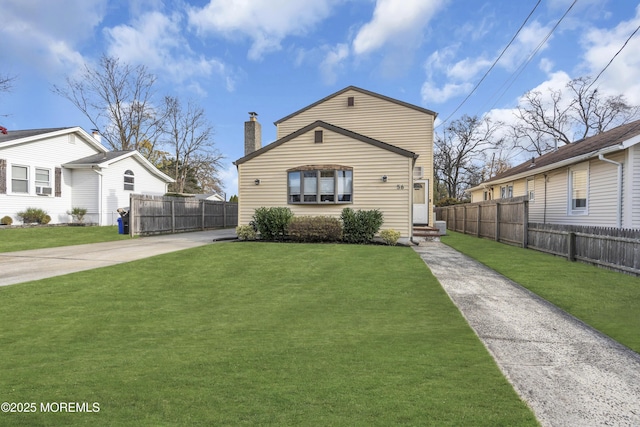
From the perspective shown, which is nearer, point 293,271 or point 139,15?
point 293,271

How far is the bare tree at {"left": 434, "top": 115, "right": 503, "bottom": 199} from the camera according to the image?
44.1m

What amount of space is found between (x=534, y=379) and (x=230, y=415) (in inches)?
110

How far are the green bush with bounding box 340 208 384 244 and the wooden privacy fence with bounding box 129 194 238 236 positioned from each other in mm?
9721

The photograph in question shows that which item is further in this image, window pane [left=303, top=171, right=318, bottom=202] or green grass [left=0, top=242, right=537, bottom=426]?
window pane [left=303, top=171, right=318, bottom=202]

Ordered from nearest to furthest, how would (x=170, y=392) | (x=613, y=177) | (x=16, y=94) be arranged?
(x=170, y=392)
(x=613, y=177)
(x=16, y=94)

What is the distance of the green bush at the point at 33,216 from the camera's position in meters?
18.0

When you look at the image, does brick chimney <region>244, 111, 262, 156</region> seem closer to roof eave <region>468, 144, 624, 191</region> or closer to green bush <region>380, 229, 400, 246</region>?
green bush <region>380, 229, 400, 246</region>

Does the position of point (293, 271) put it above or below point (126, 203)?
below

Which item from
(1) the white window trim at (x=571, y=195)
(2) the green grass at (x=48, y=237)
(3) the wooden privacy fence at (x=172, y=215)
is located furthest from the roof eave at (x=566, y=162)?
(2) the green grass at (x=48, y=237)

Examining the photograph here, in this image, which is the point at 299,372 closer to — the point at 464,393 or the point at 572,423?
the point at 464,393

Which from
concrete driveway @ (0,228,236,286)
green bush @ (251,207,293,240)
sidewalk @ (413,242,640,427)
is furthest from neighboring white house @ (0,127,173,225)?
sidewalk @ (413,242,640,427)

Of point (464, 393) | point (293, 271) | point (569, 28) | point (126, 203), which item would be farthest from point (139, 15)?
point (464, 393)

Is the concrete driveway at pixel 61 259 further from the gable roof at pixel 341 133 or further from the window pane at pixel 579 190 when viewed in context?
the window pane at pixel 579 190

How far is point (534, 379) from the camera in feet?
10.9
